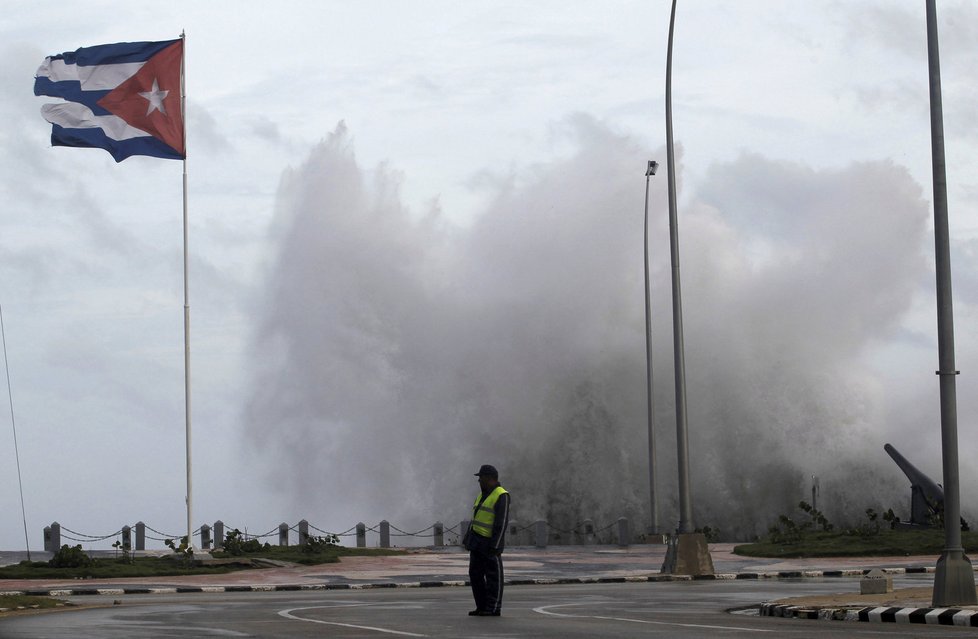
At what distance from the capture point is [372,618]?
15.6 m

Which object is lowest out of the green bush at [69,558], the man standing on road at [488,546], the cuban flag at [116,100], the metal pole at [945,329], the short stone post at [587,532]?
the short stone post at [587,532]

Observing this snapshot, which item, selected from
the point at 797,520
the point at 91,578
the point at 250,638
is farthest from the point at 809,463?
the point at 250,638

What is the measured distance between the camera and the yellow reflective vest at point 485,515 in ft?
54.2

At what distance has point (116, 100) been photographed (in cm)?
3156

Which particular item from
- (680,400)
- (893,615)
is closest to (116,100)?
(680,400)

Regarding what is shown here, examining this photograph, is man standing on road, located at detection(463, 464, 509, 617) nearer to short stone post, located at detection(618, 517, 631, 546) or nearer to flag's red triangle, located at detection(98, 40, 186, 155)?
flag's red triangle, located at detection(98, 40, 186, 155)

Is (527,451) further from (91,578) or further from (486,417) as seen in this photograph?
(91,578)

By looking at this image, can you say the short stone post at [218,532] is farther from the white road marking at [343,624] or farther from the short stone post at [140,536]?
the white road marking at [343,624]

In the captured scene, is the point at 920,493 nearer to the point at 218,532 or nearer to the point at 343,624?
the point at 218,532

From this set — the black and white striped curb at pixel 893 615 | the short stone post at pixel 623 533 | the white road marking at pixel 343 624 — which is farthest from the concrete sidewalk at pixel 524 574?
the white road marking at pixel 343 624

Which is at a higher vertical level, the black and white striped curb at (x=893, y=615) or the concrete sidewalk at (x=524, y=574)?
the black and white striped curb at (x=893, y=615)

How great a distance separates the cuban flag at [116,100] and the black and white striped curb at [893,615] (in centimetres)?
1962

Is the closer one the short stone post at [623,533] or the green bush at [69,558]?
the green bush at [69,558]

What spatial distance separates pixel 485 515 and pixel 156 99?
1805 centimetres
